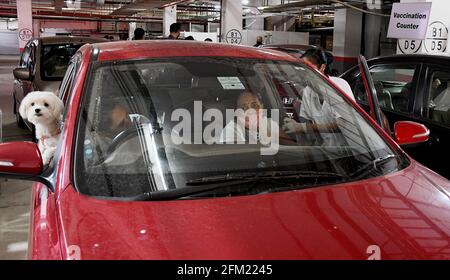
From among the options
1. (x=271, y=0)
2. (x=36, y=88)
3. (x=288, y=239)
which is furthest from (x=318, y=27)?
(x=288, y=239)

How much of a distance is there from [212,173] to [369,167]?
659mm

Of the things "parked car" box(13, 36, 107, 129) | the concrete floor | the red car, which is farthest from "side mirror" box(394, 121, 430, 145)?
"parked car" box(13, 36, 107, 129)

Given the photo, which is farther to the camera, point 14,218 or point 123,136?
point 14,218

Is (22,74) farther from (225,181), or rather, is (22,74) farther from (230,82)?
(225,181)

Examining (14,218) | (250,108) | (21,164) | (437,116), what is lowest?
(14,218)

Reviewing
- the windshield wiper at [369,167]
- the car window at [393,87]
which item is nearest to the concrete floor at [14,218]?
the windshield wiper at [369,167]

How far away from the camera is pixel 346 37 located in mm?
14578

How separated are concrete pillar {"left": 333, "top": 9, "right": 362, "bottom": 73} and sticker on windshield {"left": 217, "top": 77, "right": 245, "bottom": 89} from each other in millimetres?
12574

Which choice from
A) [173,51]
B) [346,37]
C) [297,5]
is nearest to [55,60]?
[173,51]

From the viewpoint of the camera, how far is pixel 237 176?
1.72m

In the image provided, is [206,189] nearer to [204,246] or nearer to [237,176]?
[237,176]

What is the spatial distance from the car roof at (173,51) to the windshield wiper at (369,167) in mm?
766

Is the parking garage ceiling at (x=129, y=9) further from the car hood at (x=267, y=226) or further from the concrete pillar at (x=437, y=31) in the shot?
the car hood at (x=267, y=226)
